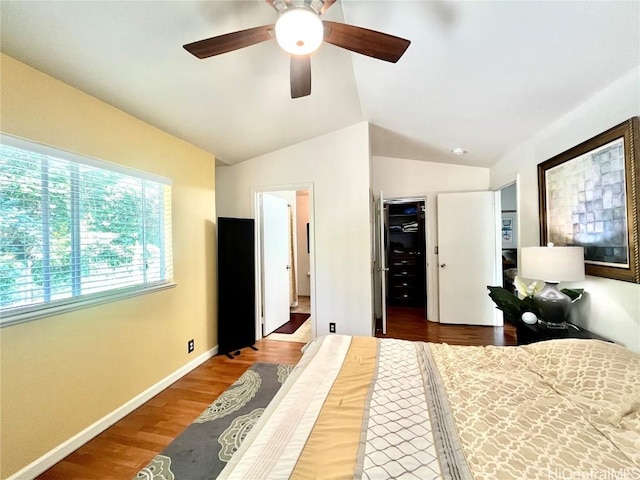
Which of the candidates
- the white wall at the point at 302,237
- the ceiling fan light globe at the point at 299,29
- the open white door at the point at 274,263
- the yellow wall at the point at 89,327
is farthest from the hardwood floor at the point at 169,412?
the white wall at the point at 302,237

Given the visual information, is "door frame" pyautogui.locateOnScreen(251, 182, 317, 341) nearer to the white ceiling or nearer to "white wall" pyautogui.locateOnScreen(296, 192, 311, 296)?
the white ceiling

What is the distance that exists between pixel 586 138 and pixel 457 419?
7.12 feet

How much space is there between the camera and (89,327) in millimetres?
1804

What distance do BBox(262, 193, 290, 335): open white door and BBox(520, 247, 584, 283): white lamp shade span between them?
2836mm

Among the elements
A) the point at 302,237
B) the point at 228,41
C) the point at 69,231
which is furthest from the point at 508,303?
the point at 302,237

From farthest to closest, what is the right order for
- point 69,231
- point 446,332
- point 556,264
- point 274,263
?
point 274,263 → point 446,332 → point 556,264 → point 69,231

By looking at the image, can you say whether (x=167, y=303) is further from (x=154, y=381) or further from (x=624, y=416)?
(x=624, y=416)

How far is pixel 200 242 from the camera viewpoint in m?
2.92

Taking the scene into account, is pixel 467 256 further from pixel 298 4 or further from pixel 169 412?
pixel 169 412

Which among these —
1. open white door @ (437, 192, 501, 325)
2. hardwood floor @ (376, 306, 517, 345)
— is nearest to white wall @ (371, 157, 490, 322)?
open white door @ (437, 192, 501, 325)

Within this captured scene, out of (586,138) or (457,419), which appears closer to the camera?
(457,419)

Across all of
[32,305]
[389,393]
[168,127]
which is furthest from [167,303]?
[389,393]

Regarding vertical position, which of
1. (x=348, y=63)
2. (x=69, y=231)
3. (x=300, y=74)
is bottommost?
(x=69, y=231)

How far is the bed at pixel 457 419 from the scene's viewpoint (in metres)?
0.78
